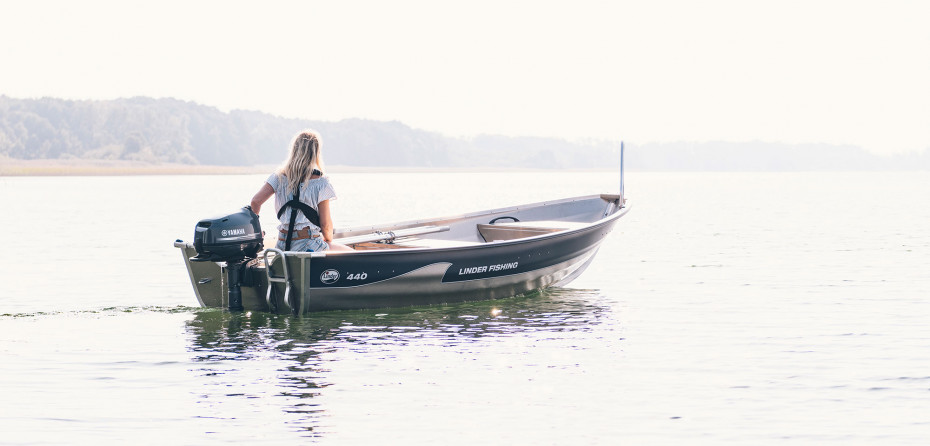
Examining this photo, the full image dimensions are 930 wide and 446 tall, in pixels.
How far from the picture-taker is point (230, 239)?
12016 mm

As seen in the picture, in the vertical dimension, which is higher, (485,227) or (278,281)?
(485,227)

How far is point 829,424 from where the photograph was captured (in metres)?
8.27

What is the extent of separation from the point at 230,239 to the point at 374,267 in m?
1.71

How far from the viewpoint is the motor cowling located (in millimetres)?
11938

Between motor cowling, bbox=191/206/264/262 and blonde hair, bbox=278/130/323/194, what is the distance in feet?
2.00

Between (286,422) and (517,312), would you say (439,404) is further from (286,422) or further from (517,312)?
(517,312)

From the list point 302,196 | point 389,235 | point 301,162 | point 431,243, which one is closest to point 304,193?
point 302,196

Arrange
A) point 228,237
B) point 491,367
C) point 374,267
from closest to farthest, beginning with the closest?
1. point 491,367
2. point 228,237
3. point 374,267

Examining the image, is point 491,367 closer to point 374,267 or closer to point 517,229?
point 374,267

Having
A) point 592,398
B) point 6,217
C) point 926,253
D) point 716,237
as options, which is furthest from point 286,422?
point 6,217

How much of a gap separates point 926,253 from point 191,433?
851 inches

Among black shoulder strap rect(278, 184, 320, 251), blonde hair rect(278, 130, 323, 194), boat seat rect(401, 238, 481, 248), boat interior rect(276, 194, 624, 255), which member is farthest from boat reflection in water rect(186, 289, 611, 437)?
blonde hair rect(278, 130, 323, 194)

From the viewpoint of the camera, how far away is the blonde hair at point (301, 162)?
1204cm

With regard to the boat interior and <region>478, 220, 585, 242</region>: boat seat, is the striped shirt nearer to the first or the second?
the boat interior
